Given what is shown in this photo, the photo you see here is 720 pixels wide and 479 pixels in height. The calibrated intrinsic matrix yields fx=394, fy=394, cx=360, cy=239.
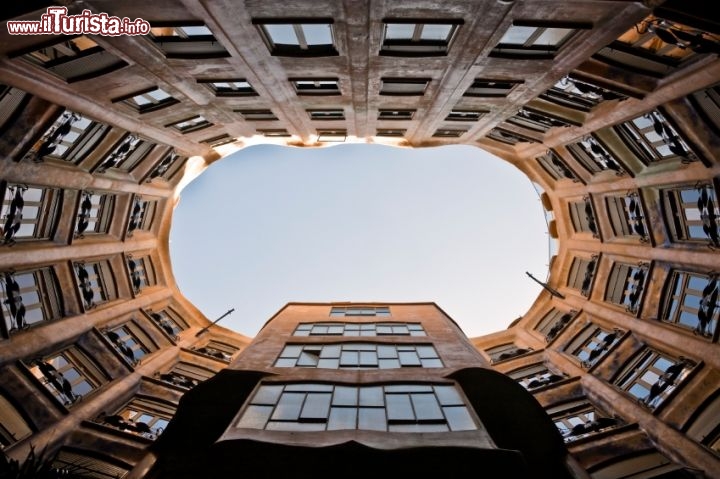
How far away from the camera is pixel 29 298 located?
14992mm

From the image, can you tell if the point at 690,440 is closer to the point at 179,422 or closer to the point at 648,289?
the point at 648,289

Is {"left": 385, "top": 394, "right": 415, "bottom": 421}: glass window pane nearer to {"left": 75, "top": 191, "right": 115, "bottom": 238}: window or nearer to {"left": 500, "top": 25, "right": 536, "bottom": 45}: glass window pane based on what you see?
{"left": 500, "top": 25, "right": 536, "bottom": 45}: glass window pane

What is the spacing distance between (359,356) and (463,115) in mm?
11373

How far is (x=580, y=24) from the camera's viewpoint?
10594 mm

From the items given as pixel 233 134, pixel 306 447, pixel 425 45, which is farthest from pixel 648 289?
pixel 233 134

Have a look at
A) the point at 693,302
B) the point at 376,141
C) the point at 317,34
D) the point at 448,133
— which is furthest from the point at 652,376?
the point at 317,34

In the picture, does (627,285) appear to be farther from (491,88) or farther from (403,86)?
(403,86)

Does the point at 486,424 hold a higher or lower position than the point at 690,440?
higher

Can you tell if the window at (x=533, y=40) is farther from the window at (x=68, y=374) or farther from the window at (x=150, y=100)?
the window at (x=68, y=374)

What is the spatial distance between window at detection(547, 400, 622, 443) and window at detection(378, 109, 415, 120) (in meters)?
13.8

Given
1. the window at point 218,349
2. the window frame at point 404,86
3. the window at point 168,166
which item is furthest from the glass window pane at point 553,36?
the window at point 218,349

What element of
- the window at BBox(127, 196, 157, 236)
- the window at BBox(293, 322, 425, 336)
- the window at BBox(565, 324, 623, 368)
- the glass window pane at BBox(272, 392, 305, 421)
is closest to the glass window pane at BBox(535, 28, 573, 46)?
the window at BBox(293, 322, 425, 336)

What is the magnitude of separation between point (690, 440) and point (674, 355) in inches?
151

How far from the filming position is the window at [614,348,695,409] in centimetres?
1355
